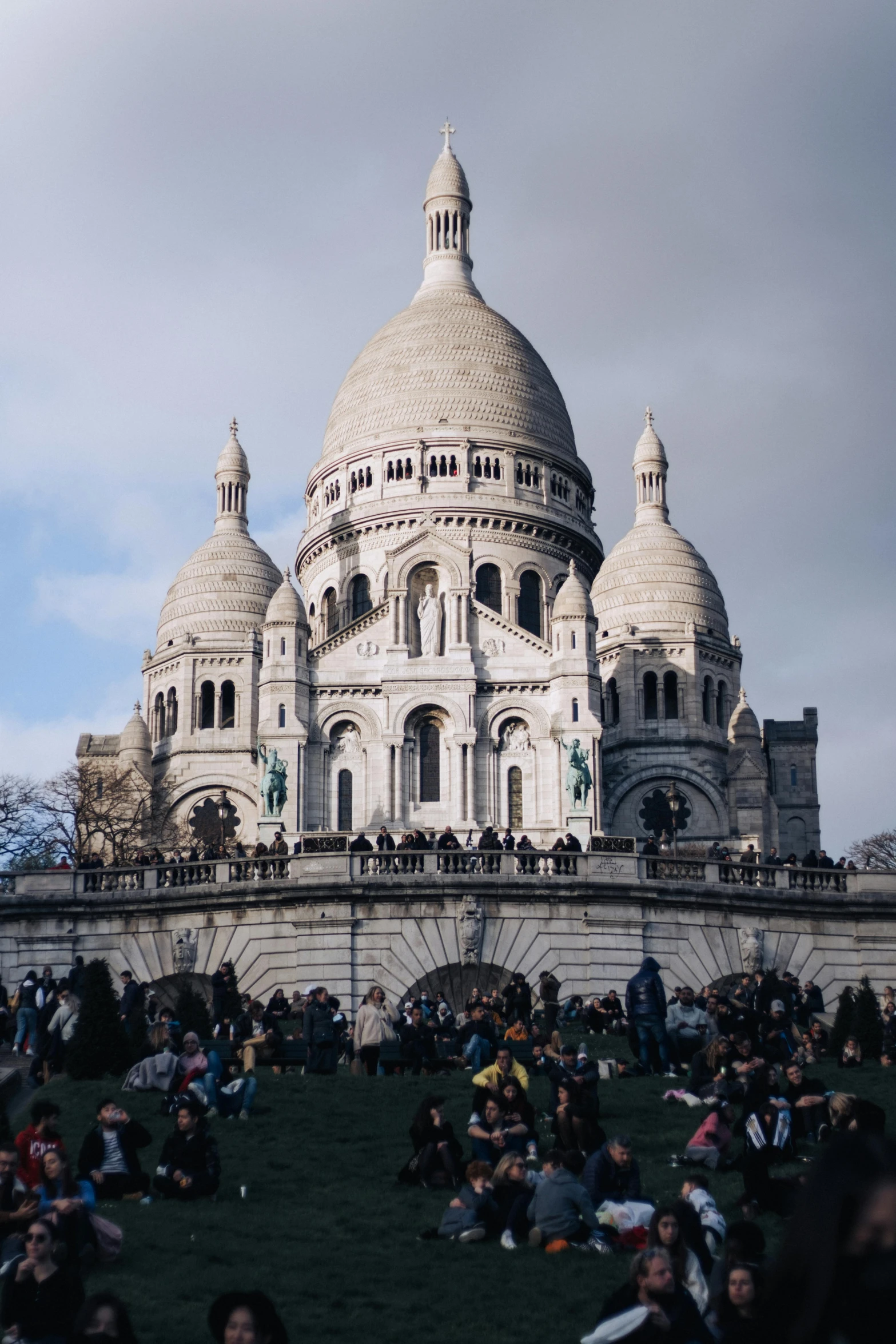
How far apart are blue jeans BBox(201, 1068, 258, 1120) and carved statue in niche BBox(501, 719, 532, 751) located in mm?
47912

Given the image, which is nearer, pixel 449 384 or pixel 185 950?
pixel 185 950

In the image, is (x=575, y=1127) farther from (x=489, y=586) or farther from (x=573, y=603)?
(x=489, y=586)

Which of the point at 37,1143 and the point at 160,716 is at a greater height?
the point at 160,716

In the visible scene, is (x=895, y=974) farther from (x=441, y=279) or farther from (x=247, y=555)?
(x=441, y=279)

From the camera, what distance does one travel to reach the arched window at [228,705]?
81.1 metres

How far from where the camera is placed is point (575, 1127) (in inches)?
746

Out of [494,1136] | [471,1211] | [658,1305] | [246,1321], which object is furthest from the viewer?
[494,1136]

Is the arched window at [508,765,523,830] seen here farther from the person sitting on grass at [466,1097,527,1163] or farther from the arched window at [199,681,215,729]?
the person sitting on grass at [466,1097,527,1163]

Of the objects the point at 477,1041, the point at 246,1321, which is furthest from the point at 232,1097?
the point at 246,1321

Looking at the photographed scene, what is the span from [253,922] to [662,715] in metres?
46.3

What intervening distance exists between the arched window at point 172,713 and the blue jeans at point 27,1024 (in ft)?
175

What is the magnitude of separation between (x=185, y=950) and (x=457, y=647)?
123 ft

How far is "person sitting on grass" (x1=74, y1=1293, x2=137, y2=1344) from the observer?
29.7 ft

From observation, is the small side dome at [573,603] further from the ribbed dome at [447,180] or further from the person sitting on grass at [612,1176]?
the person sitting on grass at [612,1176]
